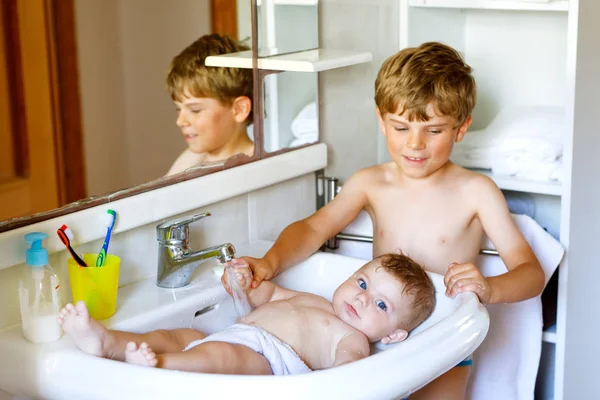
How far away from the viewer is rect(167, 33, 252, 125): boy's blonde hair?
1.59m

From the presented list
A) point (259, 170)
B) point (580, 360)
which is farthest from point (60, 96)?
point (580, 360)

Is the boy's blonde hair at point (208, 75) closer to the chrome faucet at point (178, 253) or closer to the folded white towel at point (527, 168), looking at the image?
the chrome faucet at point (178, 253)

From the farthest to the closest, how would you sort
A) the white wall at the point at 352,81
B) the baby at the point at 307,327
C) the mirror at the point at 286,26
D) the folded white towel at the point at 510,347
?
the white wall at the point at 352,81
the folded white towel at the point at 510,347
the mirror at the point at 286,26
the baby at the point at 307,327

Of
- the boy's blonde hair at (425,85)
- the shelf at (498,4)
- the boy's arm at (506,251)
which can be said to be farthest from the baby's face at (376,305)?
the shelf at (498,4)

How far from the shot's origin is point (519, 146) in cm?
203

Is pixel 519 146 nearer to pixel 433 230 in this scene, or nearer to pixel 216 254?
pixel 433 230

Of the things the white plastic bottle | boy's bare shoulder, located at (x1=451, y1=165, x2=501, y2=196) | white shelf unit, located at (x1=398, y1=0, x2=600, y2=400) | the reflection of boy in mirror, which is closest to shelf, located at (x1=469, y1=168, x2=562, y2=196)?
white shelf unit, located at (x1=398, y1=0, x2=600, y2=400)

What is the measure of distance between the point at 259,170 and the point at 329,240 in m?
0.29

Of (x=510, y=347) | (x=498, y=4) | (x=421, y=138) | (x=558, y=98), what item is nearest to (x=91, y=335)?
(x=421, y=138)

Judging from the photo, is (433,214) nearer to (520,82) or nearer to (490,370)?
(490,370)

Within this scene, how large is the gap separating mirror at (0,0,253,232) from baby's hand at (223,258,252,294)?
0.20m

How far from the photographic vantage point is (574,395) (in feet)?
6.50

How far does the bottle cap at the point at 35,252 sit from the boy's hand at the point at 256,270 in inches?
14.5

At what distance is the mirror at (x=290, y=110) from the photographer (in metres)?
1.86
